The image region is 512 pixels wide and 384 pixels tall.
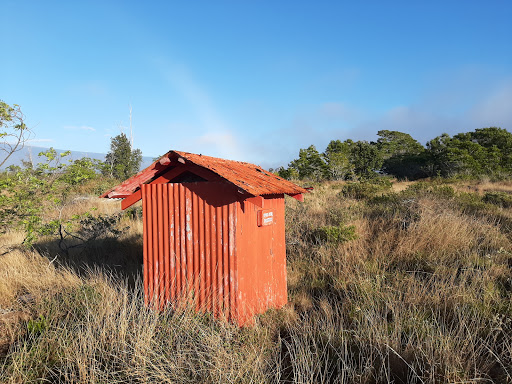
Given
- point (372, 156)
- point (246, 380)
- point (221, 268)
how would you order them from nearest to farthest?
point (246, 380), point (221, 268), point (372, 156)

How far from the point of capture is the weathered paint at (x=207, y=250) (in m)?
4.30

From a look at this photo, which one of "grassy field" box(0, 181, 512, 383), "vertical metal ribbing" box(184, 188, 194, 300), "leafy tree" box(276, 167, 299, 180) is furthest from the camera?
"leafy tree" box(276, 167, 299, 180)

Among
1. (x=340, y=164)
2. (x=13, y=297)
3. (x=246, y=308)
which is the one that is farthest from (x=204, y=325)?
(x=340, y=164)

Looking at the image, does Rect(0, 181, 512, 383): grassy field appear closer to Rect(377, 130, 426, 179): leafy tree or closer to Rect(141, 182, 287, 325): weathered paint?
Rect(141, 182, 287, 325): weathered paint

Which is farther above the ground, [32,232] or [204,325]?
[32,232]

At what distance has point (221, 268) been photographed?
4332 mm

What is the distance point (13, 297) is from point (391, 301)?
225 inches

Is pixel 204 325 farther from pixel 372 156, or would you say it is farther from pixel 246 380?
pixel 372 156

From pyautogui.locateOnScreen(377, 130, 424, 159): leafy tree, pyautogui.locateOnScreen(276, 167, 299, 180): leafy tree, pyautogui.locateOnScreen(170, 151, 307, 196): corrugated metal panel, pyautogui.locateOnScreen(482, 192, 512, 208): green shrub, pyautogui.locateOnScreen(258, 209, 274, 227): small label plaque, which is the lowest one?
pyautogui.locateOnScreen(258, 209, 274, 227): small label plaque

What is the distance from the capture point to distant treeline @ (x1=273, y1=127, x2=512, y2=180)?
2420 centimetres

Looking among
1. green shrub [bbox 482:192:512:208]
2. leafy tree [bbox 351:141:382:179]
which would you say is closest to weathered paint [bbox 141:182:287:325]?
green shrub [bbox 482:192:512:208]

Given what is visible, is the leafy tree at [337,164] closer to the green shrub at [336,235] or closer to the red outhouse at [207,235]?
the green shrub at [336,235]

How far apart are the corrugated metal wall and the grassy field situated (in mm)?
321

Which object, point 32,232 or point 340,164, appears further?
point 340,164
